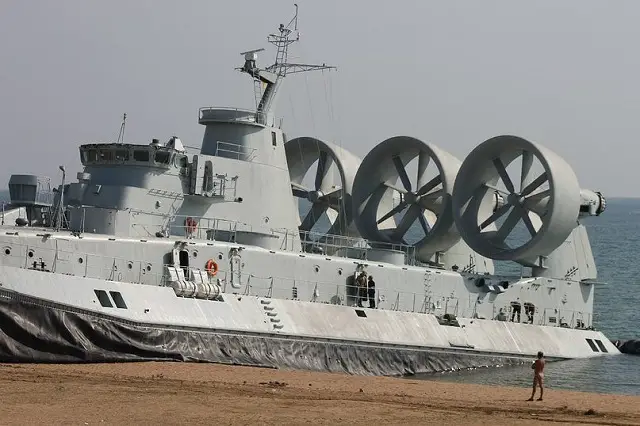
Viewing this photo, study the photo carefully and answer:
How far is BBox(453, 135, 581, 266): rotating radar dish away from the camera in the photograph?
34062 mm

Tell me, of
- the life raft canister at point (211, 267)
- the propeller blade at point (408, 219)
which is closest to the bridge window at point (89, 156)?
the life raft canister at point (211, 267)

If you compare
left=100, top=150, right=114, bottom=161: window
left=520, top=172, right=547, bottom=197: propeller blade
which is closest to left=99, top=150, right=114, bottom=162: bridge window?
left=100, top=150, right=114, bottom=161: window

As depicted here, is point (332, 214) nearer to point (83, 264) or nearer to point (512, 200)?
point (512, 200)

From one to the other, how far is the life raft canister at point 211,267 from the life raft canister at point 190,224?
65.5 inches

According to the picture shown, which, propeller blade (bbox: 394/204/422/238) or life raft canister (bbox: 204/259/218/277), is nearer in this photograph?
life raft canister (bbox: 204/259/218/277)

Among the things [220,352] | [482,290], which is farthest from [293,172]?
[220,352]

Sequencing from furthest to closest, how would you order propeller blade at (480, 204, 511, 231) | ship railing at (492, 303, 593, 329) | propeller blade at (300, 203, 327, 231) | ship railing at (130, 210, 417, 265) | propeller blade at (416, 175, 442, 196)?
propeller blade at (300, 203, 327, 231) → propeller blade at (416, 175, 442, 196) → ship railing at (492, 303, 593, 329) → propeller blade at (480, 204, 511, 231) → ship railing at (130, 210, 417, 265)

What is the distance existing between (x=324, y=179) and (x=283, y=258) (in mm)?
10755

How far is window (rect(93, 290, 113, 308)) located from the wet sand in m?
Answer: 1.43

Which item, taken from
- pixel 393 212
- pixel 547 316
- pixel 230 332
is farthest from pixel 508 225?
pixel 230 332

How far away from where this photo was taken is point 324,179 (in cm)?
4041

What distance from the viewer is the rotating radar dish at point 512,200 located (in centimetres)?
3406

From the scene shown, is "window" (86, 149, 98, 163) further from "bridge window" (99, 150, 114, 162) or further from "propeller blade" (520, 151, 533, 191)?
"propeller blade" (520, 151, 533, 191)

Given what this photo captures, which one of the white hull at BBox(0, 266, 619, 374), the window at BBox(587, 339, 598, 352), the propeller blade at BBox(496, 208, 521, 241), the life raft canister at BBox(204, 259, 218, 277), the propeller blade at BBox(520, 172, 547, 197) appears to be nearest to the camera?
the white hull at BBox(0, 266, 619, 374)
